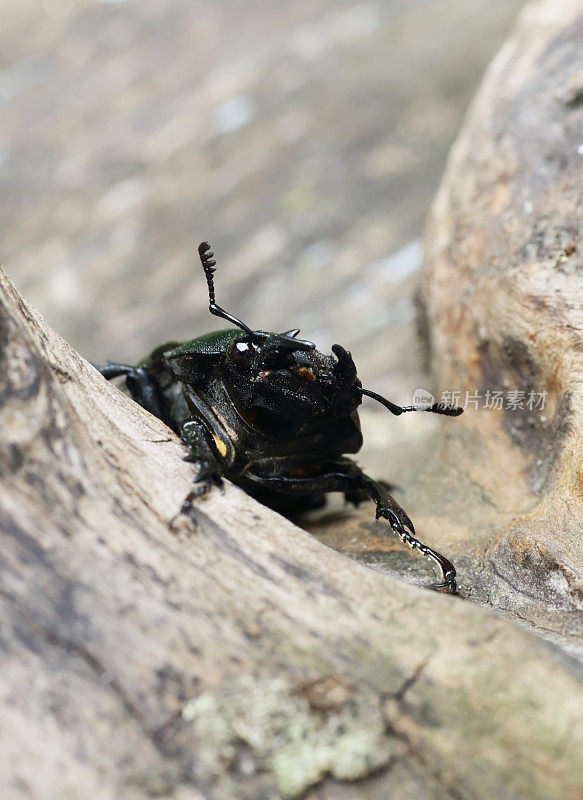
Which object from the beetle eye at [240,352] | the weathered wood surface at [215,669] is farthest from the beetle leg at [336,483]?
the weathered wood surface at [215,669]

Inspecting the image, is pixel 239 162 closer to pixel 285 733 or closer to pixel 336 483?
pixel 336 483

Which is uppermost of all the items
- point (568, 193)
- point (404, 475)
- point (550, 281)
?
point (568, 193)

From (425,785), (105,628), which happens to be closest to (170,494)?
(105,628)

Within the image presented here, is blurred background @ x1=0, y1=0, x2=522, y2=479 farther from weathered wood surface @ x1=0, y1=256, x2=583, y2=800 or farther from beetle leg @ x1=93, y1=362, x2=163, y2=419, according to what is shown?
weathered wood surface @ x1=0, y1=256, x2=583, y2=800

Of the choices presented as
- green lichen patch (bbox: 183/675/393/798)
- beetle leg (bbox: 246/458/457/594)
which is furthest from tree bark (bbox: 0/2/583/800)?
beetle leg (bbox: 246/458/457/594)

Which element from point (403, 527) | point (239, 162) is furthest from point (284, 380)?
point (239, 162)

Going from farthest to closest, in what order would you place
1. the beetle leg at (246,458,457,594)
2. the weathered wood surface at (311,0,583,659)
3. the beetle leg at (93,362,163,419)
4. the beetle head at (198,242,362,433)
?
the beetle leg at (93,362,163,419), the beetle leg at (246,458,457,594), the weathered wood surface at (311,0,583,659), the beetle head at (198,242,362,433)

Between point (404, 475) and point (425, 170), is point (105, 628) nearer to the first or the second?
point (404, 475)
